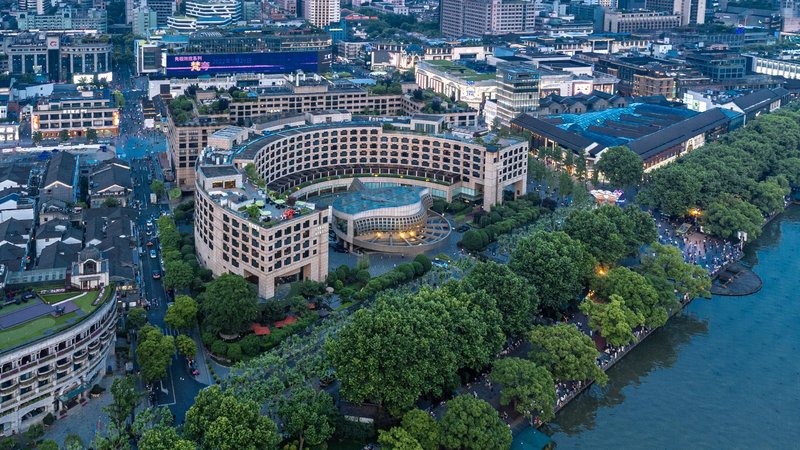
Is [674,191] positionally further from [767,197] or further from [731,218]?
[767,197]

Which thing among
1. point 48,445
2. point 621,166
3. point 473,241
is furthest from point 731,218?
point 48,445

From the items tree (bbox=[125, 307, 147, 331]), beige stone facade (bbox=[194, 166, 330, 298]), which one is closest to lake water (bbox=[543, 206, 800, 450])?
beige stone facade (bbox=[194, 166, 330, 298])

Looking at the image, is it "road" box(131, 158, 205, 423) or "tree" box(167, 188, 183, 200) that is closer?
"road" box(131, 158, 205, 423)

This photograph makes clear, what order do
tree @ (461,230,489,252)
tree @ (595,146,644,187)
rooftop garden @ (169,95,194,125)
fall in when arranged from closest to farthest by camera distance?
tree @ (461,230,489,252)
tree @ (595,146,644,187)
rooftop garden @ (169,95,194,125)

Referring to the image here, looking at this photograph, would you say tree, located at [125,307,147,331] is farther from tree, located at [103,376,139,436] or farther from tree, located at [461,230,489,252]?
tree, located at [461,230,489,252]

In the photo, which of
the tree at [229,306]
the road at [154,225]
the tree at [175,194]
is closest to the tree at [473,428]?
the road at [154,225]

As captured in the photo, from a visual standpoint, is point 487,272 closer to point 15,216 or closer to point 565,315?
point 565,315
